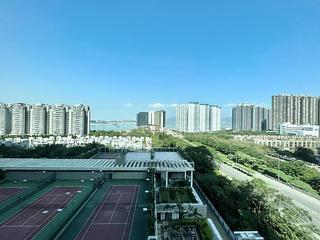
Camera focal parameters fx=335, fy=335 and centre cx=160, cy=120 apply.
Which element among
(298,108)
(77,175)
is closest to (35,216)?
(77,175)

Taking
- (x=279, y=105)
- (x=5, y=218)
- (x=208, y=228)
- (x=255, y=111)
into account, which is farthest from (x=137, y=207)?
(x=255, y=111)

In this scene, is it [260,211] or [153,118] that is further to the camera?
[153,118]

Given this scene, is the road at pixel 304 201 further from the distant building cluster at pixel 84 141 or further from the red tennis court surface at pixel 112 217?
the distant building cluster at pixel 84 141

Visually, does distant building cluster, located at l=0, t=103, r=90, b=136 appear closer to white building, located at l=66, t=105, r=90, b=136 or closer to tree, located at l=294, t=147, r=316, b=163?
white building, located at l=66, t=105, r=90, b=136

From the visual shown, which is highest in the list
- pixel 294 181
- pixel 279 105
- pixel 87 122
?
pixel 279 105

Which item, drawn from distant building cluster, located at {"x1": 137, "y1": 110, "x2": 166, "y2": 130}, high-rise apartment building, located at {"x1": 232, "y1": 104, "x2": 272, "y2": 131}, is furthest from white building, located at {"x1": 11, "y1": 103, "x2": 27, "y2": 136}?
high-rise apartment building, located at {"x1": 232, "y1": 104, "x2": 272, "y2": 131}

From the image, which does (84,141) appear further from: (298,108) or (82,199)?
(298,108)

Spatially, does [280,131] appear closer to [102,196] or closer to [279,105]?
[279,105]
